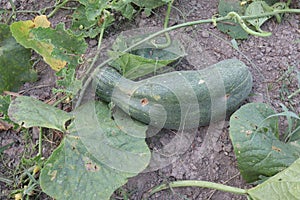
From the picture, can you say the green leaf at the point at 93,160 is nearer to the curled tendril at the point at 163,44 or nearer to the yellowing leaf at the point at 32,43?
the yellowing leaf at the point at 32,43

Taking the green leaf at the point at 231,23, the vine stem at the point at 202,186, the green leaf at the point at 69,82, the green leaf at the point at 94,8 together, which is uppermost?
the green leaf at the point at 94,8

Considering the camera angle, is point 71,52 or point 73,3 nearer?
point 71,52

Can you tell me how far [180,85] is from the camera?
209 cm

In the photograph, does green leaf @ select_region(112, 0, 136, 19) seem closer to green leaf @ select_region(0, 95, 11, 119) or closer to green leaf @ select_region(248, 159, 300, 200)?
green leaf @ select_region(0, 95, 11, 119)

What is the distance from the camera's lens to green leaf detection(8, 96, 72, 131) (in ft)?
6.21

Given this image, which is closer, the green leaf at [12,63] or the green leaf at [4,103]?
the green leaf at [4,103]

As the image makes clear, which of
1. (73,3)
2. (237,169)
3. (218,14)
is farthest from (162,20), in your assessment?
(237,169)

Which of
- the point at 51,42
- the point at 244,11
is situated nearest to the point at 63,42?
the point at 51,42

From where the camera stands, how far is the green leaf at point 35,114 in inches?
74.5

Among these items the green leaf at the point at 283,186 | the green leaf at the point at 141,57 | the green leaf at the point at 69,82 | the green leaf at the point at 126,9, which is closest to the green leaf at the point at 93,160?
the green leaf at the point at 69,82

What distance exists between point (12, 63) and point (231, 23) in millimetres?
1223

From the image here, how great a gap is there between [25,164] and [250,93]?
117 centimetres

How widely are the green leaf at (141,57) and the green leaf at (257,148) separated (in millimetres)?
472

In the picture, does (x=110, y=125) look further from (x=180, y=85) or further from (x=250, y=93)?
(x=250, y=93)
